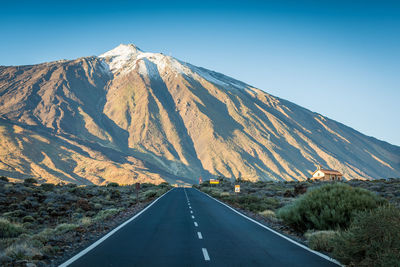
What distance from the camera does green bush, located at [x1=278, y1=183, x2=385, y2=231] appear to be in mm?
11688

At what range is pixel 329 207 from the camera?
1241 cm

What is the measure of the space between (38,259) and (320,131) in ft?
630

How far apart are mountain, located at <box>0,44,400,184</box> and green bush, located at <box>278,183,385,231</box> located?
77.4m

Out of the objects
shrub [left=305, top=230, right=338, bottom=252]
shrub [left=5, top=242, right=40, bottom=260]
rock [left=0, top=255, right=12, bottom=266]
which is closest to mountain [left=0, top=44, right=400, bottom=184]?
shrub [left=5, top=242, right=40, bottom=260]

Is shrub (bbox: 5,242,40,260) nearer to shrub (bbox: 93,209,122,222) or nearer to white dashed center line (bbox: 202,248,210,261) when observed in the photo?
white dashed center line (bbox: 202,248,210,261)

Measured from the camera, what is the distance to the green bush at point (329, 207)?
460 inches

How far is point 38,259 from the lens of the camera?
25.7 ft

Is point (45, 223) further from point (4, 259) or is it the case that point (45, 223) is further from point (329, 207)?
point (329, 207)

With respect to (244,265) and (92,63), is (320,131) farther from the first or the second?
(244,265)

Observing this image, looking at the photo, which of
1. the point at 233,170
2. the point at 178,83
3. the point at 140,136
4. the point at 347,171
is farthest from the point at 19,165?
the point at 347,171

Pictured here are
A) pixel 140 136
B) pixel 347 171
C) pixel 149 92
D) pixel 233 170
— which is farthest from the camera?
pixel 149 92

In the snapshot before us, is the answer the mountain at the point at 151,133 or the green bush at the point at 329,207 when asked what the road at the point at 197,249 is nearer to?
the green bush at the point at 329,207

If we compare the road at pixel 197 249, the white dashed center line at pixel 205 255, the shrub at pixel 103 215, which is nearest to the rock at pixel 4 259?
the road at pixel 197 249

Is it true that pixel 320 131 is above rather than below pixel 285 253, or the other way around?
above
